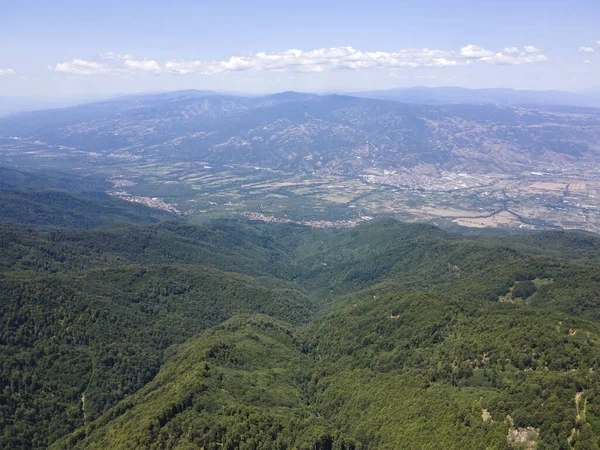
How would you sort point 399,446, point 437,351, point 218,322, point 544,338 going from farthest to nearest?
A: point 218,322 < point 437,351 < point 544,338 < point 399,446

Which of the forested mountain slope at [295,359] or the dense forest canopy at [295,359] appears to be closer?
the dense forest canopy at [295,359]

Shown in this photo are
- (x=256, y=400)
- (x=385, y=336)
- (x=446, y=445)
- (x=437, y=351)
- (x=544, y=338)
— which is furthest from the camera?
(x=385, y=336)

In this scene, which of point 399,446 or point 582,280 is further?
point 582,280

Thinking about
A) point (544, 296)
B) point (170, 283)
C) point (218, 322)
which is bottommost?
point (218, 322)

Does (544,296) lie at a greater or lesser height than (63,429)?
greater

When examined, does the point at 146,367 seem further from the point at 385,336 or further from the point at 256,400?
the point at 385,336

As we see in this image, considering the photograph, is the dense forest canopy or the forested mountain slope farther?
the forested mountain slope

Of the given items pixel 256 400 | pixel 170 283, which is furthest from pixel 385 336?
pixel 170 283
